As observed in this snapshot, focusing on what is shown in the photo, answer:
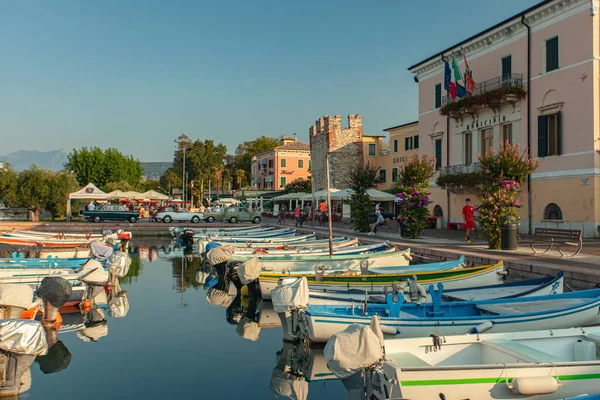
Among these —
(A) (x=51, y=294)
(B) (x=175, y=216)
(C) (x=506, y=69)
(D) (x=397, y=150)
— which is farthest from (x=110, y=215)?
(A) (x=51, y=294)

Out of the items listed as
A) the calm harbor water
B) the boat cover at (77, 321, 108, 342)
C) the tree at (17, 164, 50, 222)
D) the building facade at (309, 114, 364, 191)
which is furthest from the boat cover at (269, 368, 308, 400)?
the building facade at (309, 114, 364, 191)

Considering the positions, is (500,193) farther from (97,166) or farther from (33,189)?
(97,166)

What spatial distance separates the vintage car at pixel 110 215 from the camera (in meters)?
41.3

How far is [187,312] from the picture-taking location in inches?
595

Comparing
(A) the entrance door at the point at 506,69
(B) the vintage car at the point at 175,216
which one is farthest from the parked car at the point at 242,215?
(A) the entrance door at the point at 506,69

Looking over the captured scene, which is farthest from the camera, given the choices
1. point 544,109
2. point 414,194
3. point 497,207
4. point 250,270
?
point 544,109

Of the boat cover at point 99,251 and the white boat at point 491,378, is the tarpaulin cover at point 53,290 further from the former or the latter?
the white boat at point 491,378

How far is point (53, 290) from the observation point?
12.0m

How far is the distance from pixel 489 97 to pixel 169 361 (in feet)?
78.3

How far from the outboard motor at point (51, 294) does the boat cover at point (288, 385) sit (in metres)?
5.63

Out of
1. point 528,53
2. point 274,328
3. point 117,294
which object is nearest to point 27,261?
point 117,294

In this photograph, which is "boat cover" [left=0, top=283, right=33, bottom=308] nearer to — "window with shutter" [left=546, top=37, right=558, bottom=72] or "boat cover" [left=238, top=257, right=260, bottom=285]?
"boat cover" [left=238, top=257, right=260, bottom=285]

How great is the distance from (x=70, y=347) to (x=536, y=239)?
2032 cm

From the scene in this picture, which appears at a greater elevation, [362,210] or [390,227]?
[362,210]
